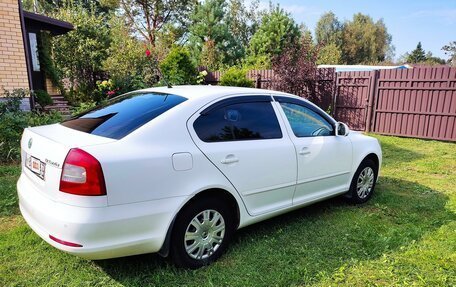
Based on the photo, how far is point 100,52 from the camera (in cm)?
1739

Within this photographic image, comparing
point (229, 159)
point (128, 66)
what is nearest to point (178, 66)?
point (128, 66)

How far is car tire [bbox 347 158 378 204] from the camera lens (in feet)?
14.8

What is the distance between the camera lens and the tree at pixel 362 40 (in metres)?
45.6

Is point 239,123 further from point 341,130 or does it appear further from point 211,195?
point 341,130

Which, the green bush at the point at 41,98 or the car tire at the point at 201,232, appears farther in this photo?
the green bush at the point at 41,98

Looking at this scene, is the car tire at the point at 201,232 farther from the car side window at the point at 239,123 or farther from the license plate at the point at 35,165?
the license plate at the point at 35,165

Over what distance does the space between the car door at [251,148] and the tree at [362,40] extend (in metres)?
46.4

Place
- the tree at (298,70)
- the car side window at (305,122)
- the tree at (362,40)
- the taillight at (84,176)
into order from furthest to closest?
the tree at (362,40), the tree at (298,70), the car side window at (305,122), the taillight at (84,176)

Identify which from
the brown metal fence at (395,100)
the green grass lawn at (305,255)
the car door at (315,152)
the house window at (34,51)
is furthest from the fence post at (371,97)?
the house window at (34,51)

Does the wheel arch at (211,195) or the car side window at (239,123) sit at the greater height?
the car side window at (239,123)

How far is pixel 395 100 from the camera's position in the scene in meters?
10.7

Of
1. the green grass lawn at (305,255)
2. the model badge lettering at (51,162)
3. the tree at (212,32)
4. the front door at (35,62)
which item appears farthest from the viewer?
the tree at (212,32)

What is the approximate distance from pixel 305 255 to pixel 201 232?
3.52 ft

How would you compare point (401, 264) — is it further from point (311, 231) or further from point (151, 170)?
point (151, 170)
